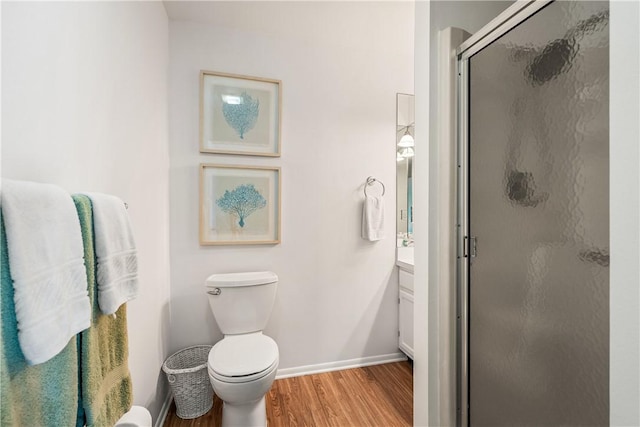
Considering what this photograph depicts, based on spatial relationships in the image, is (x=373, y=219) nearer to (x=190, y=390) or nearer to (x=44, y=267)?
(x=190, y=390)

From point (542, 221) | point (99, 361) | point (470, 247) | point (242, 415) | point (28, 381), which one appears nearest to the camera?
point (28, 381)

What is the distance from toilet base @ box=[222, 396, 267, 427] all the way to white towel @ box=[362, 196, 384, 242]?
122cm

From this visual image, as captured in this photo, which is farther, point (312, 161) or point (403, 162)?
point (403, 162)

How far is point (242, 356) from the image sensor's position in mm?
1488

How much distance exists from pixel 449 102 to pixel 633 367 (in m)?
1.03

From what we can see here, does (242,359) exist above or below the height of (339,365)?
above

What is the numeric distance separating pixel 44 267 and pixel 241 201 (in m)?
1.44

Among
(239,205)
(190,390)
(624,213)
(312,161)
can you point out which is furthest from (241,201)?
(624,213)

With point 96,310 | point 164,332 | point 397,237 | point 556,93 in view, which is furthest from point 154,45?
point 397,237

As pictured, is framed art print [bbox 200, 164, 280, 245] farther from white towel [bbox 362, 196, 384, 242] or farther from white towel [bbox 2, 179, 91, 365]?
white towel [bbox 2, 179, 91, 365]

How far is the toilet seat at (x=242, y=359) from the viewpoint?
1.36m

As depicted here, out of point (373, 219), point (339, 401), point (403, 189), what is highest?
point (403, 189)

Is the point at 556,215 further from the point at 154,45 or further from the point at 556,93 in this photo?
the point at 154,45

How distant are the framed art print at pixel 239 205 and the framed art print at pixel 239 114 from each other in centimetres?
14
